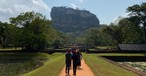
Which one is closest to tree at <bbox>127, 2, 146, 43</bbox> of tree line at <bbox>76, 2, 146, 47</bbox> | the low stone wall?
tree line at <bbox>76, 2, 146, 47</bbox>

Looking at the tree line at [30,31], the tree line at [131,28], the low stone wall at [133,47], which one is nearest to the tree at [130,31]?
the tree line at [131,28]

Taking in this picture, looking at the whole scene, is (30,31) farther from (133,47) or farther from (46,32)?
(133,47)

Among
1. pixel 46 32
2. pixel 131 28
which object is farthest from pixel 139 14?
pixel 46 32

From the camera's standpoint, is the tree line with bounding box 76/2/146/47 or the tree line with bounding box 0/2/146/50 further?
the tree line with bounding box 76/2/146/47

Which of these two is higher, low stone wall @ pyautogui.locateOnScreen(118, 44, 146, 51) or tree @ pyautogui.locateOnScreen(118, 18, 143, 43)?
tree @ pyautogui.locateOnScreen(118, 18, 143, 43)

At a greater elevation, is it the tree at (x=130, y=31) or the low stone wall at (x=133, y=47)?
the tree at (x=130, y=31)

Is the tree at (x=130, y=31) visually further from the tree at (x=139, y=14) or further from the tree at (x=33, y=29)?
the tree at (x=33, y=29)

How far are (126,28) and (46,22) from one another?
41.8 meters

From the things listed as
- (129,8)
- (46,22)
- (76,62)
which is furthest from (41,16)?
(76,62)

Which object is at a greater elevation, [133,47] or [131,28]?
[131,28]

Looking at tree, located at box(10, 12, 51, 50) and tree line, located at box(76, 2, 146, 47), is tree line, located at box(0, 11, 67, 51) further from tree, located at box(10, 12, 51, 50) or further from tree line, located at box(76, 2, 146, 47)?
tree line, located at box(76, 2, 146, 47)

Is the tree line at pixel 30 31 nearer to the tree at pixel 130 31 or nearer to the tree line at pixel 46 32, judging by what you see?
the tree line at pixel 46 32

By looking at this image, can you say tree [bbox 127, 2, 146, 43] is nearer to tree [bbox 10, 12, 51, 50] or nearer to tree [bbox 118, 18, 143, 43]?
tree [bbox 118, 18, 143, 43]

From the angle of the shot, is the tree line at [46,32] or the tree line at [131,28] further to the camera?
the tree line at [131,28]
